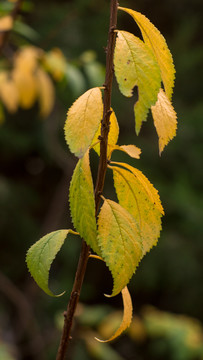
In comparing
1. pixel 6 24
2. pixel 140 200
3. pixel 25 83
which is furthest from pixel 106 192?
pixel 140 200

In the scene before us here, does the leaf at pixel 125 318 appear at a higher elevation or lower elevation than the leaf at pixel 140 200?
lower

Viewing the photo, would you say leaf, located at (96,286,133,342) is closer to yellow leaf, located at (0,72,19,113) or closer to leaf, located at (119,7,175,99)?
leaf, located at (119,7,175,99)

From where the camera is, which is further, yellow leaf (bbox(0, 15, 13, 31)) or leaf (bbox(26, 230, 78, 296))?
yellow leaf (bbox(0, 15, 13, 31))

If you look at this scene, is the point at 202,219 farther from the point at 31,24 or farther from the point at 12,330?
the point at 31,24

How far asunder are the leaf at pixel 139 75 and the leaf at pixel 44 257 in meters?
0.12

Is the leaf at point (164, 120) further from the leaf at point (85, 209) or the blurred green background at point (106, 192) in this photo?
the blurred green background at point (106, 192)

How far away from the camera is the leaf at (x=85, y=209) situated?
0.37 metres

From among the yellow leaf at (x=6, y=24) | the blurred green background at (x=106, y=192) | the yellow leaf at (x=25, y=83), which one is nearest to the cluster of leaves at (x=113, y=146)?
the yellow leaf at (x=6, y=24)

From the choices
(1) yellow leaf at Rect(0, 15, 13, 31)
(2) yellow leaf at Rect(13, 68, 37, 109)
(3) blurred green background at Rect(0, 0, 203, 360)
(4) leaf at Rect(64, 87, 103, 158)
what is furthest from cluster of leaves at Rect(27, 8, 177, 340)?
(3) blurred green background at Rect(0, 0, 203, 360)

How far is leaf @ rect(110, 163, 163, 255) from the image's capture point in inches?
16.6

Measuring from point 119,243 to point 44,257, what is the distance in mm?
66

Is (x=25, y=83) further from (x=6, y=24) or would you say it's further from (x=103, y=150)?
(x=103, y=150)

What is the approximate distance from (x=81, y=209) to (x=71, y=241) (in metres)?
4.17

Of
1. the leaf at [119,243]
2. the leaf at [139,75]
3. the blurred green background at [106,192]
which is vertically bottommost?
the blurred green background at [106,192]
